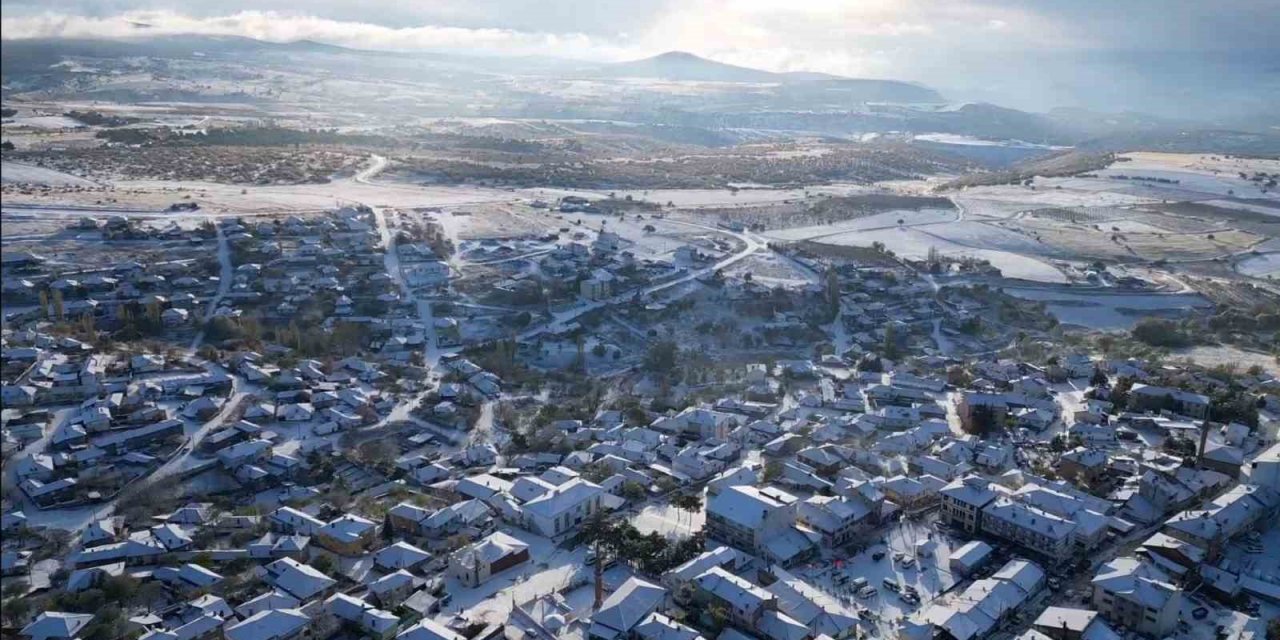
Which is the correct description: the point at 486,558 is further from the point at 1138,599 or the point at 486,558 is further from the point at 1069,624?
the point at 1138,599

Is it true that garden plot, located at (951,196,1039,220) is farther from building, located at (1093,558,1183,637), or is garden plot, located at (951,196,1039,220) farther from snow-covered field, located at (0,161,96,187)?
snow-covered field, located at (0,161,96,187)

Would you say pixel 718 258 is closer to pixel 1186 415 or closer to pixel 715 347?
pixel 715 347

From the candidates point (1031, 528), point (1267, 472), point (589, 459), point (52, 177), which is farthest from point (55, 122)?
point (1267, 472)

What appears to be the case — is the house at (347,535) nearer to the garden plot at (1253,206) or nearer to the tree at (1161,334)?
the tree at (1161,334)

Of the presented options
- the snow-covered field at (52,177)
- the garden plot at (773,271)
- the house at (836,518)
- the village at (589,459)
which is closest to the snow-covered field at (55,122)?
the snow-covered field at (52,177)

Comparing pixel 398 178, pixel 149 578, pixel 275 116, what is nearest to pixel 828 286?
pixel 149 578

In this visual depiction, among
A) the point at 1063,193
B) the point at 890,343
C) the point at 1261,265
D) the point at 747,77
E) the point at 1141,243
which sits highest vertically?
the point at 747,77
